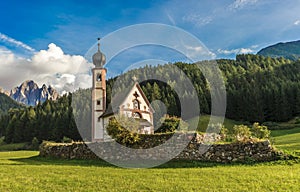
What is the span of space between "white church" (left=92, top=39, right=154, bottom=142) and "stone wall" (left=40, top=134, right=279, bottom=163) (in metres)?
17.7

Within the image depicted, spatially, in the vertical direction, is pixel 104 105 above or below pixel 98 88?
below

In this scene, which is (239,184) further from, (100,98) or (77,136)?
(77,136)

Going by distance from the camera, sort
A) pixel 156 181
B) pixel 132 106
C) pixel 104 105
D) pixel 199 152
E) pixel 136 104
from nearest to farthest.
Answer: pixel 156 181
pixel 199 152
pixel 132 106
pixel 136 104
pixel 104 105

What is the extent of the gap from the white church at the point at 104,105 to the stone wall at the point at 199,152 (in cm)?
1765

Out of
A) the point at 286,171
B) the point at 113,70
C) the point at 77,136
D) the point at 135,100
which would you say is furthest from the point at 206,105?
the point at 286,171

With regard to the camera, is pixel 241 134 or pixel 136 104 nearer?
pixel 241 134

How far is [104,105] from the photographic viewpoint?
45.8m

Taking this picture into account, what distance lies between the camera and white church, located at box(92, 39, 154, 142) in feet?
141

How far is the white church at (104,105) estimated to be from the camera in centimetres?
4286

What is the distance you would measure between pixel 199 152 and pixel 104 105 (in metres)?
28.2

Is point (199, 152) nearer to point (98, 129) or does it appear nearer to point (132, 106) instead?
point (132, 106)

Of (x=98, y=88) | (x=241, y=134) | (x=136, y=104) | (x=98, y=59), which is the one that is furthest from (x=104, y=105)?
(x=241, y=134)

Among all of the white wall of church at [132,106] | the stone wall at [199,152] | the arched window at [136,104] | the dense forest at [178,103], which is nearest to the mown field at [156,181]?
the stone wall at [199,152]

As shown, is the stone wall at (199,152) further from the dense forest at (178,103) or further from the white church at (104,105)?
the dense forest at (178,103)
